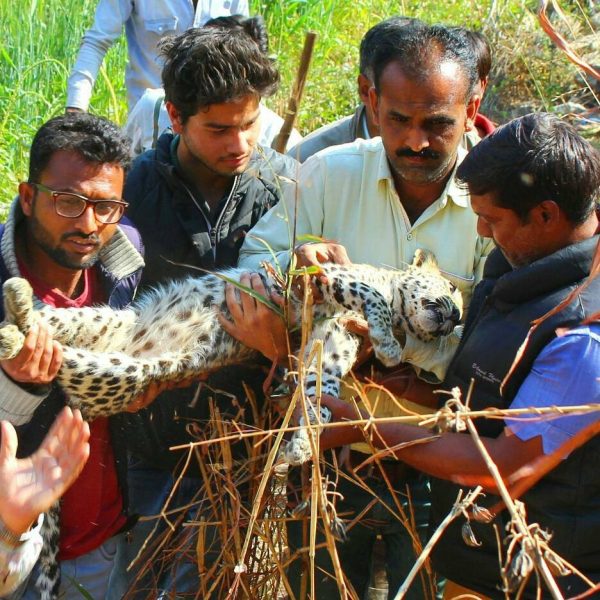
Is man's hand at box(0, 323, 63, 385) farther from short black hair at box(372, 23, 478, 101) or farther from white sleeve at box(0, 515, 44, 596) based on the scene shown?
short black hair at box(372, 23, 478, 101)

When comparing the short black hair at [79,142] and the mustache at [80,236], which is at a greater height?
the short black hair at [79,142]

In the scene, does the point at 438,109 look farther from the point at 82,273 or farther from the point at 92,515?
the point at 92,515

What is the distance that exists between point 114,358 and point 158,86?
304cm

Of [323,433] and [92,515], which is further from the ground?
[323,433]

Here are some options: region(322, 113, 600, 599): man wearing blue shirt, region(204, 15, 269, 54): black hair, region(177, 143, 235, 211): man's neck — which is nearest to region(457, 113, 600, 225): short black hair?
region(322, 113, 600, 599): man wearing blue shirt

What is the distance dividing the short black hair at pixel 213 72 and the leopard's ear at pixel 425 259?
997 millimetres

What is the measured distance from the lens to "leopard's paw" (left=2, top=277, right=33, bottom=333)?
2.91 m

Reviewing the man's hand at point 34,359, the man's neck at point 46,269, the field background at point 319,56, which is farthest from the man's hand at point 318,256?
the field background at point 319,56

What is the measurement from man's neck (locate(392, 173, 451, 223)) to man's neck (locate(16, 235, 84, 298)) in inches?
52.3

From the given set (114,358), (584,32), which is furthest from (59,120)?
(584,32)

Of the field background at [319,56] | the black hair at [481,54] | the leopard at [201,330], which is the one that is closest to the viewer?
the leopard at [201,330]

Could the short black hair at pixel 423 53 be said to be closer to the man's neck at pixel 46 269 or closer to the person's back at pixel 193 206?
the person's back at pixel 193 206

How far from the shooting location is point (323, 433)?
3053 mm

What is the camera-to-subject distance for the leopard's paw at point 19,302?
291 centimetres
